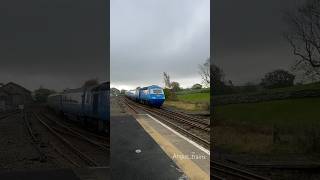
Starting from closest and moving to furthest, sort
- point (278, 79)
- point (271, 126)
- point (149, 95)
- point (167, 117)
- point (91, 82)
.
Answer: point (149, 95) → point (91, 82) → point (271, 126) → point (278, 79) → point (167, 117)

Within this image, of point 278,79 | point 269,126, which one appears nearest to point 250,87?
point 278,79

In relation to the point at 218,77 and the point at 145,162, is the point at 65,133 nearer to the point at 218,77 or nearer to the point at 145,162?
the point at 145,162

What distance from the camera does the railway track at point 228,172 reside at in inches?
240

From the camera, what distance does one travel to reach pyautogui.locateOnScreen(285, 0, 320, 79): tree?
615 centimetres

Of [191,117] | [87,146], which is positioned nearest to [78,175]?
[87,146]

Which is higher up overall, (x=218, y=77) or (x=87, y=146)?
(x=218, y=77)

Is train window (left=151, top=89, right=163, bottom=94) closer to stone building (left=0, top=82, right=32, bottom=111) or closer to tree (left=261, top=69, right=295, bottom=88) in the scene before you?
tree (left=261, top=69, right=295, bottom=88)

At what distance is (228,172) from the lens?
6113 mm

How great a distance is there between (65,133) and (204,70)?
1986 mm

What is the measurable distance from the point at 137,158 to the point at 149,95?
2.60 ft

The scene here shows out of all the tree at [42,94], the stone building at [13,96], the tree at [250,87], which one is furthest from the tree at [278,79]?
the stone building at [13,96]

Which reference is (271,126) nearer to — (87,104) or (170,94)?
(170,94)

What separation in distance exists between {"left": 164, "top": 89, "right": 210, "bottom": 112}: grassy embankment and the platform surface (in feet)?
1.86

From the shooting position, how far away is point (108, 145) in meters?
6.10
